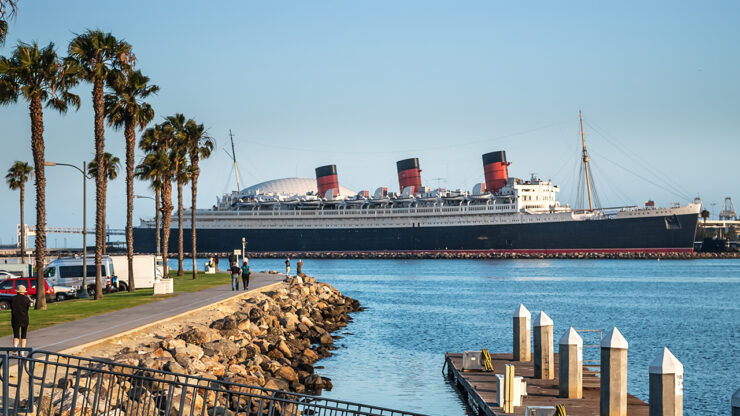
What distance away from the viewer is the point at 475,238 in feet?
385

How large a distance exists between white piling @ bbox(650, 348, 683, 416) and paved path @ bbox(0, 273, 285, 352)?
1112 cm

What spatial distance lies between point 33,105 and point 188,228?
110062mm

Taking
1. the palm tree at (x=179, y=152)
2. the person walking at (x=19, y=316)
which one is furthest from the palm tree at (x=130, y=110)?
the person walking at (x=19, y=316)

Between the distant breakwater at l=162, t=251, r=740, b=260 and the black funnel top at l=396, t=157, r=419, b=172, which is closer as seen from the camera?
the distant breakwater at l=162, t=251, r=740, b=260

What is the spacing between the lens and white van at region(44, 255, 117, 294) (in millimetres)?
36781

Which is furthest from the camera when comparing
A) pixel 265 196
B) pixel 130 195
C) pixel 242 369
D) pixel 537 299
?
pixel 265 196

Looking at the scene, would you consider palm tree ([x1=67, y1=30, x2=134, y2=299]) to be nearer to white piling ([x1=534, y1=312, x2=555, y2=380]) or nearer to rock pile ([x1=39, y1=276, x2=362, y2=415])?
rock pile ([x1=39, y1=276, x2=362, y2=415])

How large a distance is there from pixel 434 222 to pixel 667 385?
356 ft

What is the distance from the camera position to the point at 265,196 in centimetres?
13262

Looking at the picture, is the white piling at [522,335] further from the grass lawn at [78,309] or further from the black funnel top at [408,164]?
the black funnel top at [408,164]

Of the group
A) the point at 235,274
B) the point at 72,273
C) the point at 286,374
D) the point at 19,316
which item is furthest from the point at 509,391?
the point at 72,273

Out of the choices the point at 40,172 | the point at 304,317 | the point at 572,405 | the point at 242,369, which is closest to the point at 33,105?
the point at 40,172

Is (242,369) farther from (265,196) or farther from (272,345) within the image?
(265,196)

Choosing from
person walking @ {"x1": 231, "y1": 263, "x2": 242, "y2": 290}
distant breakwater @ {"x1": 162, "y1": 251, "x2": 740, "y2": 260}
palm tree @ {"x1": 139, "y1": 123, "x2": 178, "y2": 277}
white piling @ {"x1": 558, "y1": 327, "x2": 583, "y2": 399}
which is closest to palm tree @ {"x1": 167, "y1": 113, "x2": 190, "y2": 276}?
palm tree @ {"x1": 139, "y1": 123, "x2": 178, "y2": 277}
